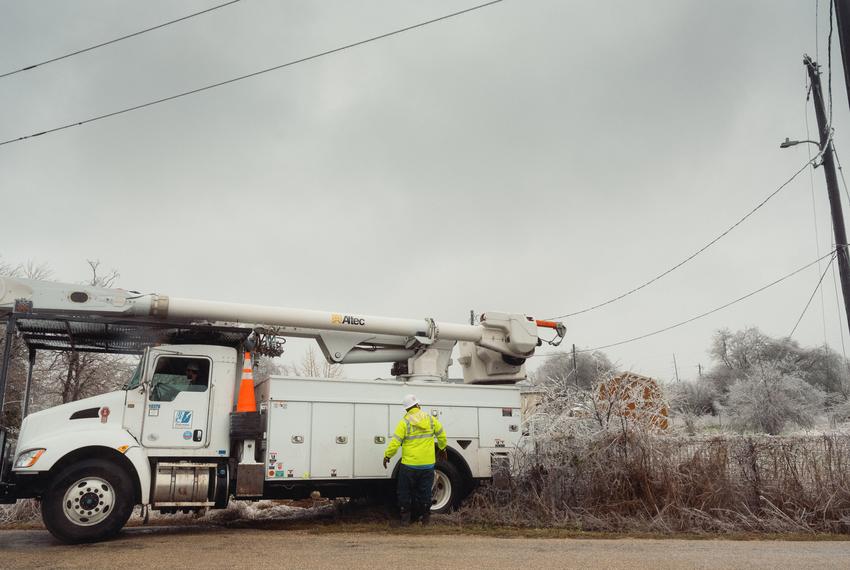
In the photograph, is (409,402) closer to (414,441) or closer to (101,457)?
(414,441)

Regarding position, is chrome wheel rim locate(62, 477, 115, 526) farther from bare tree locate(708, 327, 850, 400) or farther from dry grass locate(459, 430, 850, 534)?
bare tree locate(708, 327, 850, 400)

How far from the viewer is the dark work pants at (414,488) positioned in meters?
9.99

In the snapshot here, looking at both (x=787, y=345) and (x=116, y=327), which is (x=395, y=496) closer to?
(x=116, y=327)

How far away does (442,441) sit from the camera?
406 inches

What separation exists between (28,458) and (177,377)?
210 cm

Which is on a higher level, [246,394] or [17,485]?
[246,394]

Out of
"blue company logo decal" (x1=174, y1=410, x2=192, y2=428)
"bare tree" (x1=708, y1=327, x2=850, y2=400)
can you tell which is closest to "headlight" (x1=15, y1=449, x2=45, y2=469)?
"blue company logo decal" (x1=174, y1=410, x2=192, y2=428)

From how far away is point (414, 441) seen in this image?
9984 mm

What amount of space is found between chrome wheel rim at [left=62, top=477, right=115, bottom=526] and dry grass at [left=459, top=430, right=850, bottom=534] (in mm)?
5085

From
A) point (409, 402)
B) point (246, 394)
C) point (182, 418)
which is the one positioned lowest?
point (182, 418)

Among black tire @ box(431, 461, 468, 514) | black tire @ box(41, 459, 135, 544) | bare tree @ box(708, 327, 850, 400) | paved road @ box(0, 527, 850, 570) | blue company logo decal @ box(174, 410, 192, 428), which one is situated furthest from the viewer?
bare tree @ box(708, 327, 850, 400)

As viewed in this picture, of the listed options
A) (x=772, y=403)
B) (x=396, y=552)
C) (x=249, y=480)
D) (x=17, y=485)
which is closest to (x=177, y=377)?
(x=249, y=480)

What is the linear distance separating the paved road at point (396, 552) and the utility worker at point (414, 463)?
2.63 ft

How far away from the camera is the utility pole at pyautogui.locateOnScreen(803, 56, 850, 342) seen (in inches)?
490
